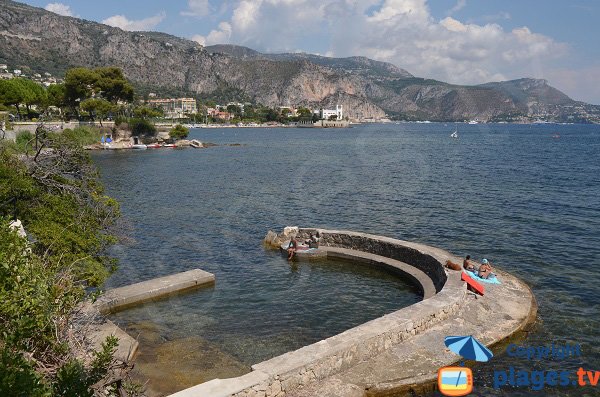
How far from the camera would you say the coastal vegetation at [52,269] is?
7.87 metres

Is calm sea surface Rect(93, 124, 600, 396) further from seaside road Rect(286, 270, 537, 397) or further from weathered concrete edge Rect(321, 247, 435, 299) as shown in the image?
seaside road Rect(286, 270, 537, 397)

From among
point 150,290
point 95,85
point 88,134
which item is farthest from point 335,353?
point 95,85

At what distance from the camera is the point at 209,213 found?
121ft

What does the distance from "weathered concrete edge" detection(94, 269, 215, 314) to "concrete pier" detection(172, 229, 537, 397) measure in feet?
28.8

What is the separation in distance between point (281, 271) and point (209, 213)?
15514mm

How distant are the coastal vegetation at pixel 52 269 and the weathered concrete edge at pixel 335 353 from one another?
86.4 inches

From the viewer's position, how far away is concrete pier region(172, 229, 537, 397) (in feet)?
36.0

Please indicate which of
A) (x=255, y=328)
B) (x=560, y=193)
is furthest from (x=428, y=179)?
(x=255, y=328)

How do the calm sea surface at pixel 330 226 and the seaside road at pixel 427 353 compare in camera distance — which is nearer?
the seaside road at pixel 427 353

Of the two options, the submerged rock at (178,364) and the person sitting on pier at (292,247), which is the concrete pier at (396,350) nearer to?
the submerged rock at (178,364)

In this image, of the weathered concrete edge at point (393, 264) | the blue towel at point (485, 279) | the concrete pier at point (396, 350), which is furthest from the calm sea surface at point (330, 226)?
the blue towel at point (485, 279)

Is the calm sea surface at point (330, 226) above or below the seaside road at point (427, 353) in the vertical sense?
below

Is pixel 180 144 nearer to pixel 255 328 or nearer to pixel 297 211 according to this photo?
pixel 297 211

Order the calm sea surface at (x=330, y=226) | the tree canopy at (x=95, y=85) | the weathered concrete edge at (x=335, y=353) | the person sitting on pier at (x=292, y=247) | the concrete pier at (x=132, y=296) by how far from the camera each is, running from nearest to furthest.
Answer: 1. the weathered concrete edge at (x=335, y=353)
2. the concrete pier at (x=132, y=296)
3. the calm sea surface at (x=330, y=226)
4. the person sitting on pier at (x=292, y=247)
5. the tree canopy at (x=95, y=85)
